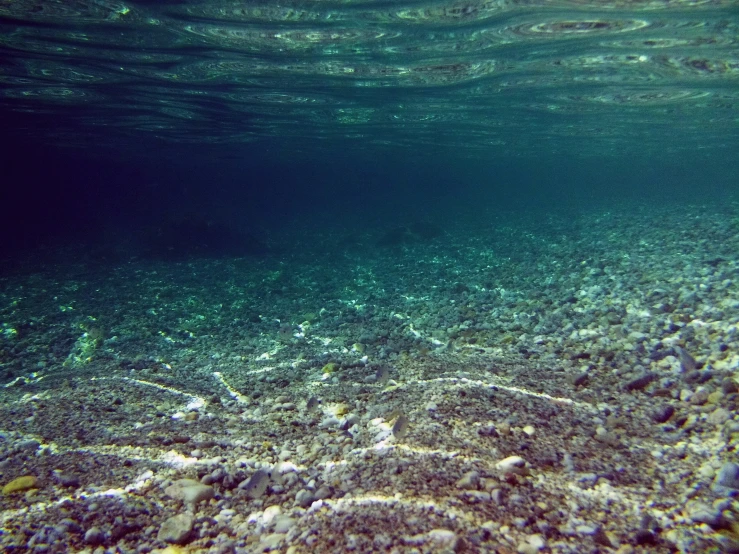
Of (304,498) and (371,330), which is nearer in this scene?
(304,498)

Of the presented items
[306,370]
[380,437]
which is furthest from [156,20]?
[380,437]

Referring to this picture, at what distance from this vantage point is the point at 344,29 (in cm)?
1277

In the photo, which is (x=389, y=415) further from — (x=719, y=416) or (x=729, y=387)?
(x=729, y=387)

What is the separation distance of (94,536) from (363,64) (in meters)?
16.8

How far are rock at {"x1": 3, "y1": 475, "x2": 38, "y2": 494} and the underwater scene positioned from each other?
0.05 ft

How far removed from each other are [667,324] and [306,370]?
632cm

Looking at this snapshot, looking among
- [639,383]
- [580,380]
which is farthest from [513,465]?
[639,383]

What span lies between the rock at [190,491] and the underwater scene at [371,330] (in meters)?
0.03

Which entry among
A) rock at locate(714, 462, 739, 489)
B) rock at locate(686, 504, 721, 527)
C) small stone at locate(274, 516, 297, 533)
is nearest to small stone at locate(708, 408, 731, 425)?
rock at locate(714, 462, 739, 489)

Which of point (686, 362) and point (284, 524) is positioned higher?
point (284, 524)

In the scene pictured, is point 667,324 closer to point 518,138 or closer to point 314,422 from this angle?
point 314,422

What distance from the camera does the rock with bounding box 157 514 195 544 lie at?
3086 millimetres

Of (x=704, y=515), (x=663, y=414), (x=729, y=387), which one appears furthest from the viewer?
(x=729, y=387)

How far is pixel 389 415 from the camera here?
202 inches
